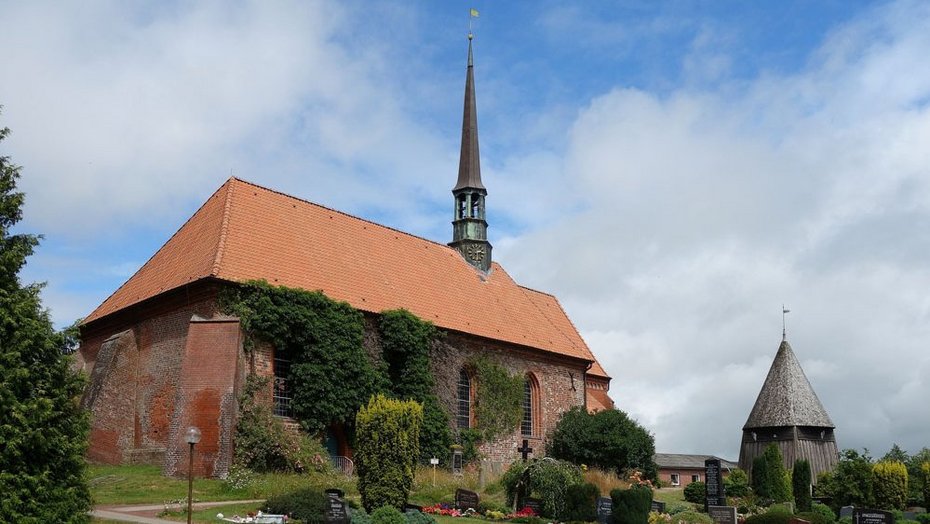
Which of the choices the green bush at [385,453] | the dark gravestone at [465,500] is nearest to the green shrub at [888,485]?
the dark gravestone at [465,500]

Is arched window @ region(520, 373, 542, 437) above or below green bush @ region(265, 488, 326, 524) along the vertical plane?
above

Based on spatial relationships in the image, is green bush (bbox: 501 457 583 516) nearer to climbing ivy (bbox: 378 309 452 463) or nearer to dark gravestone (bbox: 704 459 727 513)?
dark gravestone (bbox: 704 459 727 513)

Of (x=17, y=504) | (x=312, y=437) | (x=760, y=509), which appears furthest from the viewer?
(x=760, y=509)

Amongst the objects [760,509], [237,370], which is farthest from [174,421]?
[760,509]

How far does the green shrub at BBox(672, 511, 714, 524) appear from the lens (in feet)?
77.5

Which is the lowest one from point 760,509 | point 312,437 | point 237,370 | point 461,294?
point 760,509

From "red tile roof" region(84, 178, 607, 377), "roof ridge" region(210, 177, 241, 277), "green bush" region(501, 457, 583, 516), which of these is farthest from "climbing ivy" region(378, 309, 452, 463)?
"green bush" region(501, 457, 583, 516)

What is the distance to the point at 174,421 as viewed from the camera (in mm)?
24656

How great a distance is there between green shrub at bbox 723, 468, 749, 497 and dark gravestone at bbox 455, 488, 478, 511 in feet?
42.2

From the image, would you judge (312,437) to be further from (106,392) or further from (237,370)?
(106,392)

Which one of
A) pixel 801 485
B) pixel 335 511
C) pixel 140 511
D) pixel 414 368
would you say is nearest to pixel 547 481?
pixel 335 511

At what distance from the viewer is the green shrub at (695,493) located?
31047 mm

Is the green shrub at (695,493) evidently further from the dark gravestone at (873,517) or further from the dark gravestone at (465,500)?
the dark gravestone at (465,500)

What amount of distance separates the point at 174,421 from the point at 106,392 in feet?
12.8
